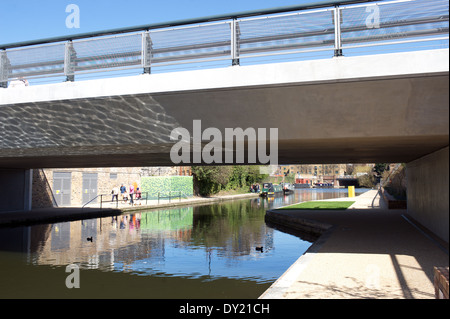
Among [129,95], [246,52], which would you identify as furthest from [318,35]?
[129,95]

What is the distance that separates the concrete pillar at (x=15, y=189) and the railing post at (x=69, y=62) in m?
12.9

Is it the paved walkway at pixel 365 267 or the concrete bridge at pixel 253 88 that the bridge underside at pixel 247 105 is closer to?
the concrete bridge at pixel 253 88

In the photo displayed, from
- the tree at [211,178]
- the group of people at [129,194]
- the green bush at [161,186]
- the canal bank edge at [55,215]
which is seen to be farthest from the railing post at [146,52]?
the tree at [211,178]

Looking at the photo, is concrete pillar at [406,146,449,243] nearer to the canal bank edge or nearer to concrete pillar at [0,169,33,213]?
the canal bank edge

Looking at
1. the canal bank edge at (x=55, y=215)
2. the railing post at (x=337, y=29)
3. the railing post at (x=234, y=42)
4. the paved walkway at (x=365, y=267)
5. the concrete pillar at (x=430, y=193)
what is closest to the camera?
the paved walkway at (x=365, y=267)

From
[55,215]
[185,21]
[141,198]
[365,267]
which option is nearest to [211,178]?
[141,198]

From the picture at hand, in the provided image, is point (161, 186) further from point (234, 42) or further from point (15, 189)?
point (234, 42)

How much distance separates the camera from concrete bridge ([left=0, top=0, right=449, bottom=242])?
638 cm

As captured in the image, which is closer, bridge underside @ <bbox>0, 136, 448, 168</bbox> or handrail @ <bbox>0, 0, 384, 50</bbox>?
handrail @ <bbox>0, 0, 384, 50</bbox>

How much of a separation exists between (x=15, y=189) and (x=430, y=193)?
18784 mm

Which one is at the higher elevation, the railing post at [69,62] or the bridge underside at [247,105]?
the railing post at [69,62]

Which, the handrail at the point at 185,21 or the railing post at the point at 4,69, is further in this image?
the railing post at the point at 4,69

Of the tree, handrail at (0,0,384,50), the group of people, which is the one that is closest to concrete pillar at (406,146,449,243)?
handrail at (0,0,384,50)

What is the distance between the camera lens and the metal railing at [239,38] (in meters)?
6.78
